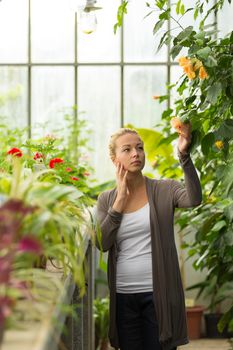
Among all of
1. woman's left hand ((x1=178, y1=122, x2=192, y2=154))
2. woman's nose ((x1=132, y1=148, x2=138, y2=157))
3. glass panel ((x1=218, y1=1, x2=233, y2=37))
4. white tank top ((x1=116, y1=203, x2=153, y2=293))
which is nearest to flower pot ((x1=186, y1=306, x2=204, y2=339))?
glass panel ((x1=218, y1=1, x2=233, y2=37))

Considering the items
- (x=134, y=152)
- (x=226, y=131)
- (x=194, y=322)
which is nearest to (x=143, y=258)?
(x=134, y=152)

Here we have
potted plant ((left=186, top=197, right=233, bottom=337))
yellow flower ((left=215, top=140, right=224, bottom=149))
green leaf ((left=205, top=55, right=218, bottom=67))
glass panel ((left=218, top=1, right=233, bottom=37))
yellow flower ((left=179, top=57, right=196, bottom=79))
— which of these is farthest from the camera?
glass panel ((left=218, top=1, right=233, bottom=37))

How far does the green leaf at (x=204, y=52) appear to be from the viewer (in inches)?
132

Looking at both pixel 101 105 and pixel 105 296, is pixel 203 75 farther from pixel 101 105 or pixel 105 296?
pixel 101 105

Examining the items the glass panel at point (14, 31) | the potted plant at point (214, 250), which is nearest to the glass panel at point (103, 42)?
the glass panel at point (14, 31)

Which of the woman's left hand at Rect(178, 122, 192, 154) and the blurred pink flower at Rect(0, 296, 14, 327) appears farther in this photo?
the woman's left hand at Rect(178, 122, 192, 154)

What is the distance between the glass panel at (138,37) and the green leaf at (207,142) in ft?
18.5

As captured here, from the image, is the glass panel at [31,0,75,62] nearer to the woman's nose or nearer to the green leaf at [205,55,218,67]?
the woman's nose

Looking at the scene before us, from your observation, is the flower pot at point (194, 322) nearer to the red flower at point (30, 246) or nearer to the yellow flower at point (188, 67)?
the yellow flower at point (188, 67)

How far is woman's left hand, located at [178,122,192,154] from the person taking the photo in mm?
3563

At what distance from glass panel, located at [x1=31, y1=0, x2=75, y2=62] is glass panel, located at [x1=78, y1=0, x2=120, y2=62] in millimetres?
123

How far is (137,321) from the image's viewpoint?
13.3 ft

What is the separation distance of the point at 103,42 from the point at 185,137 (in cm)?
568

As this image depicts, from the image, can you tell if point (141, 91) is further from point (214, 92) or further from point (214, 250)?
point (214, 92)
